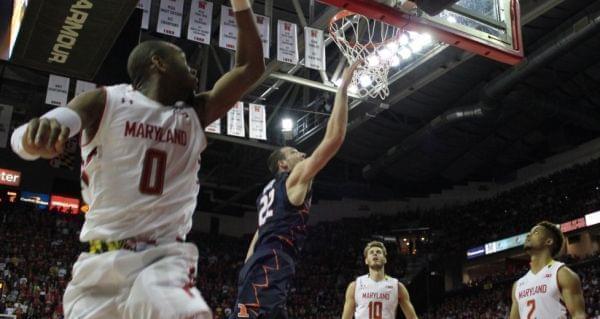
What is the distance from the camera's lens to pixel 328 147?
460cm

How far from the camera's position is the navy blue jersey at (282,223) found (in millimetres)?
4527

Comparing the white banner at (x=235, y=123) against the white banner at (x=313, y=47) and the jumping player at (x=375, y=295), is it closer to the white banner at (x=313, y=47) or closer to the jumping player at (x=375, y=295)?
the white banner at (x=313, y=47)

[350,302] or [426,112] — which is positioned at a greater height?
[426,112]

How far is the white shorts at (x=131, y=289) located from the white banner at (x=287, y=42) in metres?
12.0

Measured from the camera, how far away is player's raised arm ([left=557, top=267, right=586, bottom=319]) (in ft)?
17.7

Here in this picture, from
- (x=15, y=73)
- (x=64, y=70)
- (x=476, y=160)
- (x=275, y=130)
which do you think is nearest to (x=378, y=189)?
(x=476, y=160)

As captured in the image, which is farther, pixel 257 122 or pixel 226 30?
pixel 257 122

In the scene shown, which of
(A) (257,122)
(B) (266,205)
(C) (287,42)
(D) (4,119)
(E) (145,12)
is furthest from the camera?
(D) (4,119)

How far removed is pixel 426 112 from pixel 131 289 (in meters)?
21.5

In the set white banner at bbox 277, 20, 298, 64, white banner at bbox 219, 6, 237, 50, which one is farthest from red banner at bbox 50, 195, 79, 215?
white banner at bbox 277, 20, 298, 64

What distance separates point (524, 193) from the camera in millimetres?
27203

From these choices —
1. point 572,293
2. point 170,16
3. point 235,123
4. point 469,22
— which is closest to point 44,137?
point 572,293

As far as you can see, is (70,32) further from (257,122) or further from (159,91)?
(159,91)

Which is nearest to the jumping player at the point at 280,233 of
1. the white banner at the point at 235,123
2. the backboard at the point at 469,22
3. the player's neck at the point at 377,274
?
the player's neck at the point at 377,274
